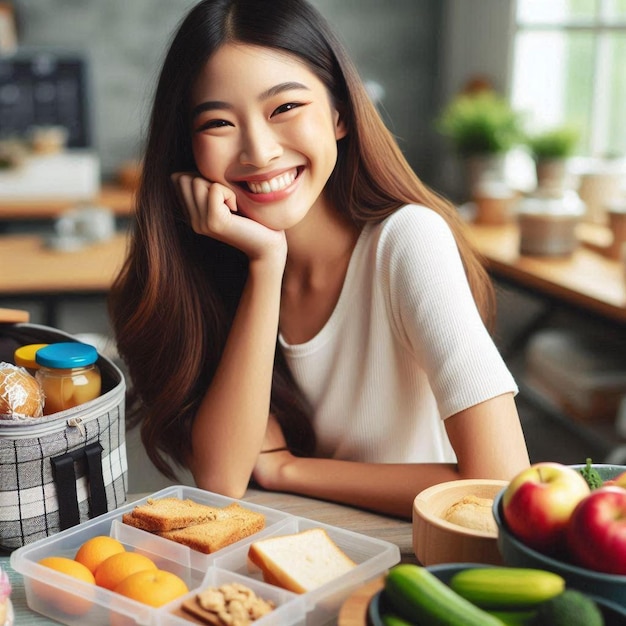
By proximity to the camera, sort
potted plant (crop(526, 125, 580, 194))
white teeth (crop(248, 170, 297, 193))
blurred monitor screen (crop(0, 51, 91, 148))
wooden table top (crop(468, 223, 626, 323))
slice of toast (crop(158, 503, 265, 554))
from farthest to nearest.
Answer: blurred monitor screen (crop(0, 51, 91, 148)), potted plant (crop(526, 125, 580, 194)), wooden table top (crop(468, 223, 626, 323)), white teeth (crop(248, 170, 297, 193)), slice of toast (crop(158, 503, 265, 554))

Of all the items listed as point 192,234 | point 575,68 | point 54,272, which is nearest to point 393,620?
point 192,234

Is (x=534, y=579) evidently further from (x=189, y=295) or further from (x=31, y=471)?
(x=189, y=295)

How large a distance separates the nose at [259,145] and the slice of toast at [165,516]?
463 mm

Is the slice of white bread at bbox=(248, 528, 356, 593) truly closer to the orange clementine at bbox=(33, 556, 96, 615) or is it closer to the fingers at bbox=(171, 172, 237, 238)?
the orange clementine at bbox=(33, 556, 96, 615)

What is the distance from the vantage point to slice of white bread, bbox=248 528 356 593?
812 millimetres

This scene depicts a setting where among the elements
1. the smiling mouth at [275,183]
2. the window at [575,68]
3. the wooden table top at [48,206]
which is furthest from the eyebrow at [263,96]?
the wooden table top at [48,206]

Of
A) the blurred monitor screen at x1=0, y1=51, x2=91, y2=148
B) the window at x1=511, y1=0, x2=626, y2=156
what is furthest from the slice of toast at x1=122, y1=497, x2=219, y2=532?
the blurred monitor screen at x1=0, y1=51, x2=91, y2=148

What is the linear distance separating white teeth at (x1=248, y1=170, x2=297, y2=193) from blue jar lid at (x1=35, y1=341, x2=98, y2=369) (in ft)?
1.14

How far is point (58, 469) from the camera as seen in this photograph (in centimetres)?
95

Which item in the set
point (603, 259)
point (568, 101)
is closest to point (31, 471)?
point (603, 259)

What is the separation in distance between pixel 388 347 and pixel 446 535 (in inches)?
21.3

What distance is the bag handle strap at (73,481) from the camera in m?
0.95

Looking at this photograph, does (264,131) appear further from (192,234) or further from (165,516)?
(165,516)

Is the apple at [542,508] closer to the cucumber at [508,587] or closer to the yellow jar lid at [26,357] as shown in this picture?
the cucumber at [508,587]
